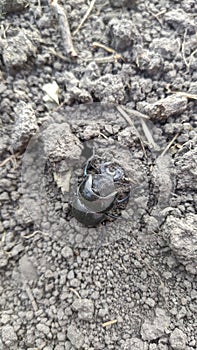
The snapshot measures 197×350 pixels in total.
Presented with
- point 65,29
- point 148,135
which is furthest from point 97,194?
point 65,29

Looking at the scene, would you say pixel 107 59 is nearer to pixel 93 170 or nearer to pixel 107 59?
pixel 107 59

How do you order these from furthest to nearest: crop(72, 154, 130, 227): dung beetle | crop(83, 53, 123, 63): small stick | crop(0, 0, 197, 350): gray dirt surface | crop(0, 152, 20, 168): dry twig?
crop(83, 53, 123, 63): small stick, crop(0, 152, 20, 168): dry twig, crop(72, 154, 130, 227): dung beetle, crop(0, 0, 197, 350): gray dirt surface

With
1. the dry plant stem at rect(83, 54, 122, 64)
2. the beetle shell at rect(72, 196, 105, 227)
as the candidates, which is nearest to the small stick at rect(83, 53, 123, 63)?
the dry plant stem at rect(83, 54, 122, 64)

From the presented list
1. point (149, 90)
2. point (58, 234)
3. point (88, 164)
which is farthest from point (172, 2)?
point (58, 234)

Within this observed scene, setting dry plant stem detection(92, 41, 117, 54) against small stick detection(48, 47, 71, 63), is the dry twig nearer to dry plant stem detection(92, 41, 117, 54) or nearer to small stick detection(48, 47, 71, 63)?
small stick detection(48, 47, 71, 63)

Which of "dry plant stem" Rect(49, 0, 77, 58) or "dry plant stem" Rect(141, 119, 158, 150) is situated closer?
"dry plant stem" Rect(141, 119, 158, 150)

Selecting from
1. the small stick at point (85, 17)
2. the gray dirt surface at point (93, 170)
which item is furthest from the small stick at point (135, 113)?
the small stick at point (85, 17)

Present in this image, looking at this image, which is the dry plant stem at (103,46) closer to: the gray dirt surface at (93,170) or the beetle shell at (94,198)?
the gray dirt surface at (93,170)
